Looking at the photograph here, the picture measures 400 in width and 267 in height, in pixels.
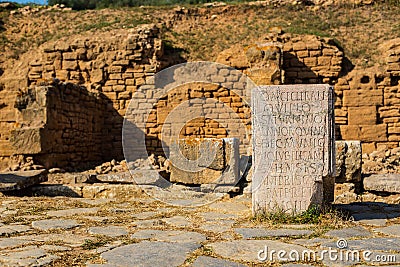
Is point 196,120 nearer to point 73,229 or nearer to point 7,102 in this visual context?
point 7,102

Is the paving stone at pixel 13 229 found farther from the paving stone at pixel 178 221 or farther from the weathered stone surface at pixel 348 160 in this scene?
the weathered stone surface at pixel 348 160

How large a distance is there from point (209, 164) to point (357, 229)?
320 cm

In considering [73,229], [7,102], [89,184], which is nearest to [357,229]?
[73,229]

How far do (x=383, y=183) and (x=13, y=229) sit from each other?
17.5ft

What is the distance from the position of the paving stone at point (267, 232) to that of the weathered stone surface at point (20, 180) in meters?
4.23

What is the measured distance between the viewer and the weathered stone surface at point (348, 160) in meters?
7.03

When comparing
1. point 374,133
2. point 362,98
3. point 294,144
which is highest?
point 362,98

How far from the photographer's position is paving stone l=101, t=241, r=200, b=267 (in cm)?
352

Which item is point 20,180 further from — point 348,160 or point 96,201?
point 348,160

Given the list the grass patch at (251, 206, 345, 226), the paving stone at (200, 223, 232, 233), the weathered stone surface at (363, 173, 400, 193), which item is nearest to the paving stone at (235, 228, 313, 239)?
the paving stone at (200, 223, 232, 233)

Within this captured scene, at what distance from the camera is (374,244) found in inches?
160

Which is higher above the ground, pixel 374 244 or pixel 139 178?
pixel 139 178

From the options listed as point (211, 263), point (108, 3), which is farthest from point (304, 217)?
point (108, 3)

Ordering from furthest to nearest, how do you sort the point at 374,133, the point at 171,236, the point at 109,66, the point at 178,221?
1. the point at 109,66
2. the point at 374,133
3. the point at 178,221
4. the point at 171,236
